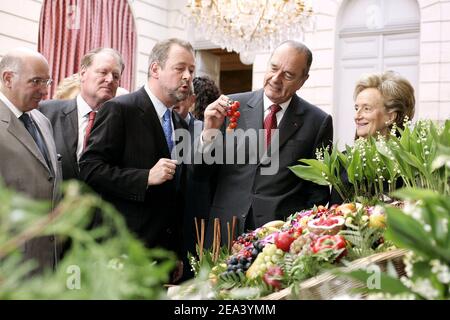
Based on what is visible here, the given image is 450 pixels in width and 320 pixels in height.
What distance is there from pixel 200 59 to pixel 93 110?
7321mm

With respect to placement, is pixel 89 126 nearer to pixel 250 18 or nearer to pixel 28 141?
pixel 28 141

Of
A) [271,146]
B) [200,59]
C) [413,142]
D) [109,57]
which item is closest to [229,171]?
[271,146]

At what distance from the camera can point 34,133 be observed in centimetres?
238

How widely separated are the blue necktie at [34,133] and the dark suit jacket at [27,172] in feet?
0.23

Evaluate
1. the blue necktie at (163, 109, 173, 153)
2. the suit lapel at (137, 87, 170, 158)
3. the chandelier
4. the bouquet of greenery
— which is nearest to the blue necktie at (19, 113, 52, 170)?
the suit lapel at (137, 87, 170, 158)

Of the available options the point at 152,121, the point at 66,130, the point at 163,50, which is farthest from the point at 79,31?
the point at 152,121

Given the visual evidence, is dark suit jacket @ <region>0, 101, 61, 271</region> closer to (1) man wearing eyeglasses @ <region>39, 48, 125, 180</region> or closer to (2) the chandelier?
(1) man wearing eyeglasses @ <region>39, 48, 125, 180</region>

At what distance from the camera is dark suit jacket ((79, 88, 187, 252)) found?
2.43 m

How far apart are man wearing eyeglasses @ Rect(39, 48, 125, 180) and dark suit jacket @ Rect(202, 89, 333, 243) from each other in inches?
26.7

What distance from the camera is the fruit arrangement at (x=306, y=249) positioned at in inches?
52.9

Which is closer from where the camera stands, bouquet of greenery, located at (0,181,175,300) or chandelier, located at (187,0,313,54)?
bouquet of greenery, located at (0,181,175,300)

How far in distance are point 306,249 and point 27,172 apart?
47.8 inches

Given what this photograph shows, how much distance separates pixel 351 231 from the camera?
1479 mm

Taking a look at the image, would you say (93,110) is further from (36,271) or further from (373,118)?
(373,118)
